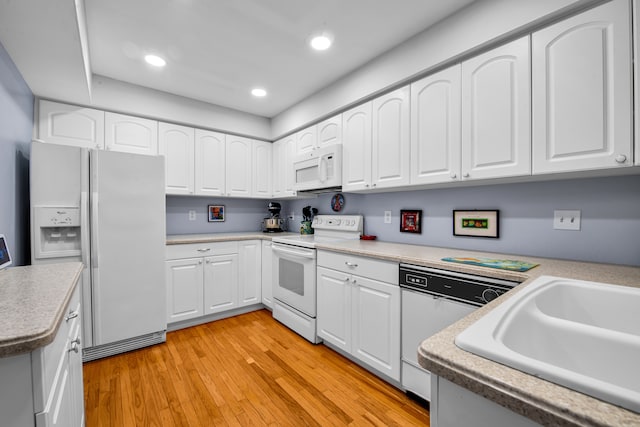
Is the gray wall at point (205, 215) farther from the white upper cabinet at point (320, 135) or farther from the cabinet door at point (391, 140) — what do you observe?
the cabinet door at point (391, 140)

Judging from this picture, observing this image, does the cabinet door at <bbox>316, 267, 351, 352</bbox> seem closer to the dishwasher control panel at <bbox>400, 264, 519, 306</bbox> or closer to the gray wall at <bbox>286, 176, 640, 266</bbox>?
the dishwasher control panel at <bbox>400, 264, 519, 306</bbox>

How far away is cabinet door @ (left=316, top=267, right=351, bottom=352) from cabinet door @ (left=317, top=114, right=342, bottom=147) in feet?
4.13

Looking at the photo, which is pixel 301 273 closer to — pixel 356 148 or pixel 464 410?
pixel 356 148

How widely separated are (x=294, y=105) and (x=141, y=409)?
9.75 feet

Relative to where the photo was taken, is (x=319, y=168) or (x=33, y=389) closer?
(x=33, y=389)

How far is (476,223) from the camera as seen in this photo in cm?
193

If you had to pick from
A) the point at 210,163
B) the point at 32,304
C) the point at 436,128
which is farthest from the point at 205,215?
the point at 436,128

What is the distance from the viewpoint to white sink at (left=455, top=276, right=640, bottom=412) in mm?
449

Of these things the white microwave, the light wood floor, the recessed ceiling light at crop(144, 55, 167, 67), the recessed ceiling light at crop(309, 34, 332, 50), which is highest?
the recessed ceiling light at crop(309, 34, 332, 50)

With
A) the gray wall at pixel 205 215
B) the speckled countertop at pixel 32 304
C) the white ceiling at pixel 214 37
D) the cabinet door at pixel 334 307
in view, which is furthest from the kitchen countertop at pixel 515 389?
the gray wall at pixel 205 215

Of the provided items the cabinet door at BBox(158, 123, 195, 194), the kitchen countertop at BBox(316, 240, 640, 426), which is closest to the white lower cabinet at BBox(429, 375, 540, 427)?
the kitchen countertop at BBox(316, 240, 640, 426)

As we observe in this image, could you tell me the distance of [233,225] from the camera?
3.63 metres

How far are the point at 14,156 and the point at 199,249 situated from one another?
1.44 m

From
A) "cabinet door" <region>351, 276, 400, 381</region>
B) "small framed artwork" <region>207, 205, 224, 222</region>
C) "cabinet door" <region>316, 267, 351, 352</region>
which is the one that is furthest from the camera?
"small framed artwork" <region>207, 205, 224, 222</region>
